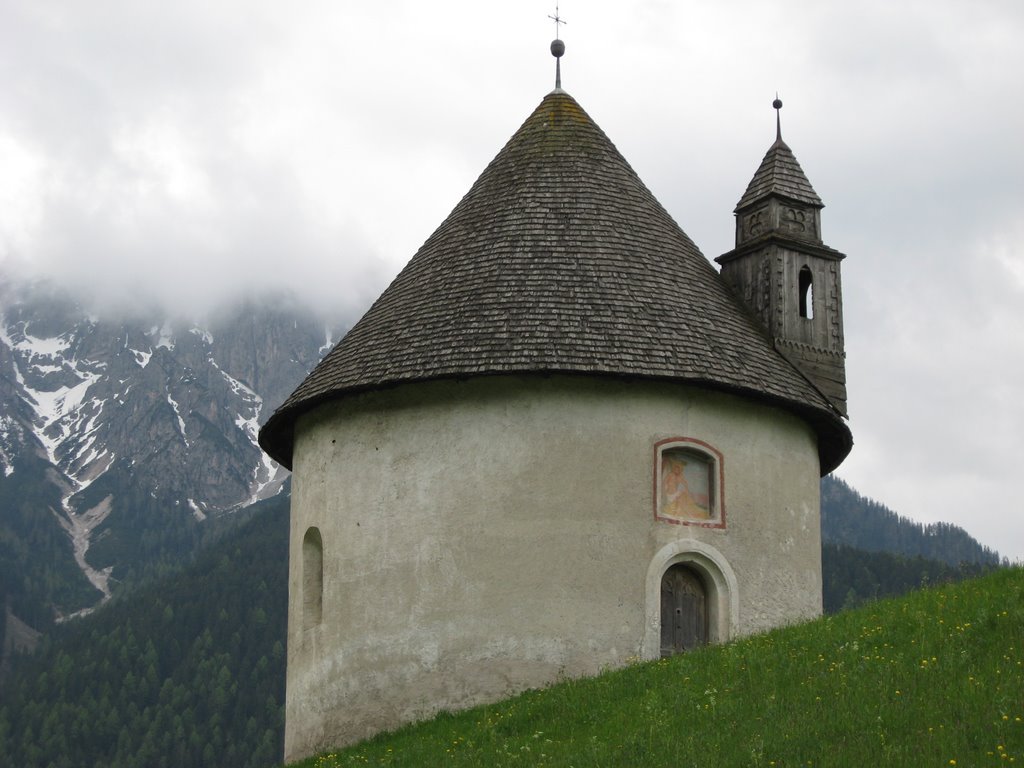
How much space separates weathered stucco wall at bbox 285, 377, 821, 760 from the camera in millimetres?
20297

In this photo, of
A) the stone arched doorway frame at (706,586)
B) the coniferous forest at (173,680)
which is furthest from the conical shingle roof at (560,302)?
the coniferous forest at (173,680)

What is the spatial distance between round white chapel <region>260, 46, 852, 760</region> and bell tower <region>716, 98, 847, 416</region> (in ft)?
2.00

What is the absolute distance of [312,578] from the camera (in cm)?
2264

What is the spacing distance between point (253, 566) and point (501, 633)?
125 meters

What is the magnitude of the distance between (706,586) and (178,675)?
112895 millimetres

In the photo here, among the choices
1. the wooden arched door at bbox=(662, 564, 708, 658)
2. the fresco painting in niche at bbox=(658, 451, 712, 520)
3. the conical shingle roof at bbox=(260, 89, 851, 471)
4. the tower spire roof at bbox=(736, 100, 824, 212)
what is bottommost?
the wooden arched door at bbox=(662, 564, 708, 658)

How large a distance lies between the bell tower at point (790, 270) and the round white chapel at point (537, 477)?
24.0 inches

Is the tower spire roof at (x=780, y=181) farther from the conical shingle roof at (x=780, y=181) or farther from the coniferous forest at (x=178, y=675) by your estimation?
the coniferous forest at (x=178, y=675)

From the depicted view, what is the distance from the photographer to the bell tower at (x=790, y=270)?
2392 centimetres

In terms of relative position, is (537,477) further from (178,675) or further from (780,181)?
(178,675)

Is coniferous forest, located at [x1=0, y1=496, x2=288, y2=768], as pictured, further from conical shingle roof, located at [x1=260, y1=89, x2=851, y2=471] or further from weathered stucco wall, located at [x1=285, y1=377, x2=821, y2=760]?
weathered stucco wall, located at [x1=285, y1=377, x2=821, y2=760]

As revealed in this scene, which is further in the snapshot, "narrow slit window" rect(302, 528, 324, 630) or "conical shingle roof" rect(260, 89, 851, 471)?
"narrow slit window" rect(302, 528, 324, 630)

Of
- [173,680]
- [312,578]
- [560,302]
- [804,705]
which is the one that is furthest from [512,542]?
[173,680]

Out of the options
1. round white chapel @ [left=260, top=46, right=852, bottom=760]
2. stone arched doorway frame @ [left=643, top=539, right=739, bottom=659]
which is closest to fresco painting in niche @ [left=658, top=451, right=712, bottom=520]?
round white chapel @ [left=260, top=46, right=852, bottom=760]
